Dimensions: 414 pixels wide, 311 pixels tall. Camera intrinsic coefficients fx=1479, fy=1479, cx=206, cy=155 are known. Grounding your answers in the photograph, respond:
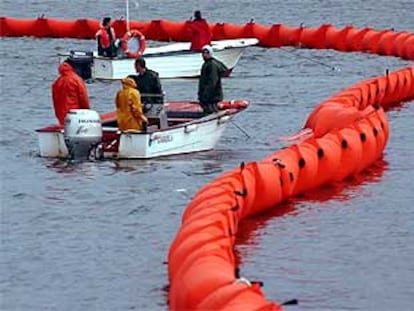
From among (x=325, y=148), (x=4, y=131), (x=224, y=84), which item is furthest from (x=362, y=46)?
(x=325, y=148)

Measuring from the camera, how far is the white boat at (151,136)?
2383cm

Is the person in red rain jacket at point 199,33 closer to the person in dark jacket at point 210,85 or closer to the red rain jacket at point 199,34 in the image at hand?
the red rain jacket at point 199,34

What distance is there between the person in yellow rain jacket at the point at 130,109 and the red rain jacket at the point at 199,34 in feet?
40.5

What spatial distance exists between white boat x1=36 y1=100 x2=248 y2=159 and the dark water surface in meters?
0.19

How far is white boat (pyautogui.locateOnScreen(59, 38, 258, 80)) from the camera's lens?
3612 centimetres

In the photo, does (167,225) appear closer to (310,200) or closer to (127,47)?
(310,200)

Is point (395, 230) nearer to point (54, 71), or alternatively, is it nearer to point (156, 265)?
point (156, 265)

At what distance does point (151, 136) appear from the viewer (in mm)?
23922

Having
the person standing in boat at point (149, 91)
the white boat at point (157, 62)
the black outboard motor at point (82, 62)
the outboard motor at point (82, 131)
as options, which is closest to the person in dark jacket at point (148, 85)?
the person standing in boat at point (149, 91)

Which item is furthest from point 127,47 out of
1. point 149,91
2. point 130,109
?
point 130,109

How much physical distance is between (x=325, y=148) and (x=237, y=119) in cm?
965

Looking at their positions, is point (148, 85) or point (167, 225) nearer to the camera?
point (167, 225)

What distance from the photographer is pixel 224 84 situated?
38844 millimetres

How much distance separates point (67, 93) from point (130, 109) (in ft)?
4.72
